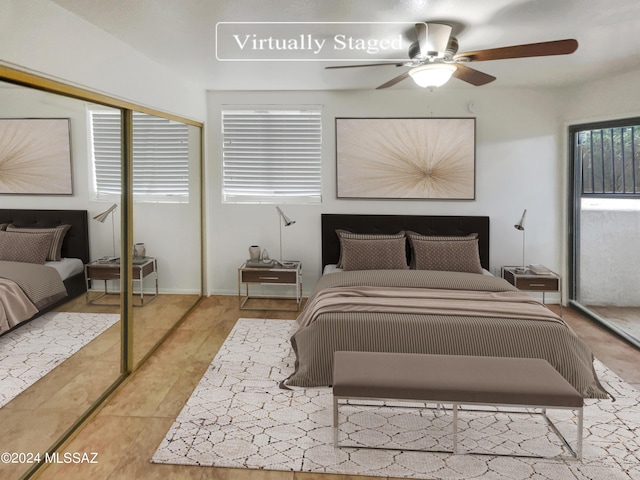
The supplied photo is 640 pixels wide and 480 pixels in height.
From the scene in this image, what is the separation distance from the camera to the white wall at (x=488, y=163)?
16.1 feet

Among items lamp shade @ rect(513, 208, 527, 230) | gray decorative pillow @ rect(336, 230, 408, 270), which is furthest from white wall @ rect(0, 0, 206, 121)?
lamp shade @ rect(513, 208, 527, 230)

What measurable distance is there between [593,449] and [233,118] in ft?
14.0

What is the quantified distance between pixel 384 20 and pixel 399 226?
2557 mm

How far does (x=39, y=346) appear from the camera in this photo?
2277 millimetres

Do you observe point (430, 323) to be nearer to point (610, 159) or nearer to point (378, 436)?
point (378, 436)

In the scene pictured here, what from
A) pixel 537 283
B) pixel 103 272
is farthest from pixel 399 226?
pixel 103 272

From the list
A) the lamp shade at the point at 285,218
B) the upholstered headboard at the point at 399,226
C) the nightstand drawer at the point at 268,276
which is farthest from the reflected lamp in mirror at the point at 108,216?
the upholstered headboard at the point at 399,226

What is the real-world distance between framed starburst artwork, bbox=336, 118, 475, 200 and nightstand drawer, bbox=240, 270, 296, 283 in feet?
3.75

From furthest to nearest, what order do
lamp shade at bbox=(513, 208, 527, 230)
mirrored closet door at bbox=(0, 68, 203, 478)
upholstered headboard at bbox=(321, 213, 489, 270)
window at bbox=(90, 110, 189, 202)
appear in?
upholstered headboard at bbox=(321, 213, 489, 270) < lamp shade at bbox=(513, 208, 527, 230) < window at bbox=(90, 110, 189, 202) < mirrored closet door at bbox=(0, 68, 203, 478)

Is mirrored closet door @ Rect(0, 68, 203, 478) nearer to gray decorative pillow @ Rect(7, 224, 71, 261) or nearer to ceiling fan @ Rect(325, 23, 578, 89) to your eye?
gray decorative pillow @ Rect(7, 224, 71, 261)

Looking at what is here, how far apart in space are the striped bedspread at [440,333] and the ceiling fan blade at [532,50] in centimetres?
161

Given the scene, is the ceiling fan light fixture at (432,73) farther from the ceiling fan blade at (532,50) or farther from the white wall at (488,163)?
the white wall at (488,163)

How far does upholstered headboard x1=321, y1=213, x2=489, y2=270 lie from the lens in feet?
16.1

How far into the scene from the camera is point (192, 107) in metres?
4.63
